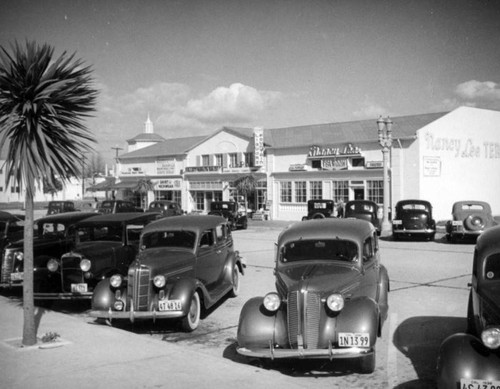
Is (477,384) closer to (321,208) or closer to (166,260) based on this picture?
(166,260)

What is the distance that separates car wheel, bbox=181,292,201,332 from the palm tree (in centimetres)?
221

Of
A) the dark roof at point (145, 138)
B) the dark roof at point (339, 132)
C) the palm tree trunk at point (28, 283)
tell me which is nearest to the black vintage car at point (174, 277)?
the palm tree trunk at point (28, 283)

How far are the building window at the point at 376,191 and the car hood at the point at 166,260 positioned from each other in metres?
22.9

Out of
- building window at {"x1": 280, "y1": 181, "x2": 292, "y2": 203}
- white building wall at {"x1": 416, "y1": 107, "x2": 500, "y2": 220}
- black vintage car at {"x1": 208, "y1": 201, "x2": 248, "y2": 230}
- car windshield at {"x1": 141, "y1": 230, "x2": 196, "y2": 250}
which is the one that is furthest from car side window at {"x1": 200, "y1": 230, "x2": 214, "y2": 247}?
building window at {"x1": 280, "y1": 181, "x2": 292, "y2": 203}

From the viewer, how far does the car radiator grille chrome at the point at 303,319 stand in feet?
19.9

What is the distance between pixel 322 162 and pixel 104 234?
24170 millimetres

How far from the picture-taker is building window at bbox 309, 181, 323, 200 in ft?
111

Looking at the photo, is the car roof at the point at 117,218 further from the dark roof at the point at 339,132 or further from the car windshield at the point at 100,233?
the dark roof at the point at 339,132

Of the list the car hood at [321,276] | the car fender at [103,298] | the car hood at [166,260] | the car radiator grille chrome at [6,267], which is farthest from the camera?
the car radiator grille chrome at [6,267]

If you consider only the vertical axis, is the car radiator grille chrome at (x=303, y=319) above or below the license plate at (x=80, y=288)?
above

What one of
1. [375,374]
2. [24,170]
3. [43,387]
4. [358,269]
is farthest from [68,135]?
[375,374]

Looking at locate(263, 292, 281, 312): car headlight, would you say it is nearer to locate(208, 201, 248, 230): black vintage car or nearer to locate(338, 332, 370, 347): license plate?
locate(338, 332, 370, 347): license plate

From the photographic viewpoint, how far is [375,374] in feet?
20.0

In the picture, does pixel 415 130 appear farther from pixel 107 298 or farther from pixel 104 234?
pixel 107 298
